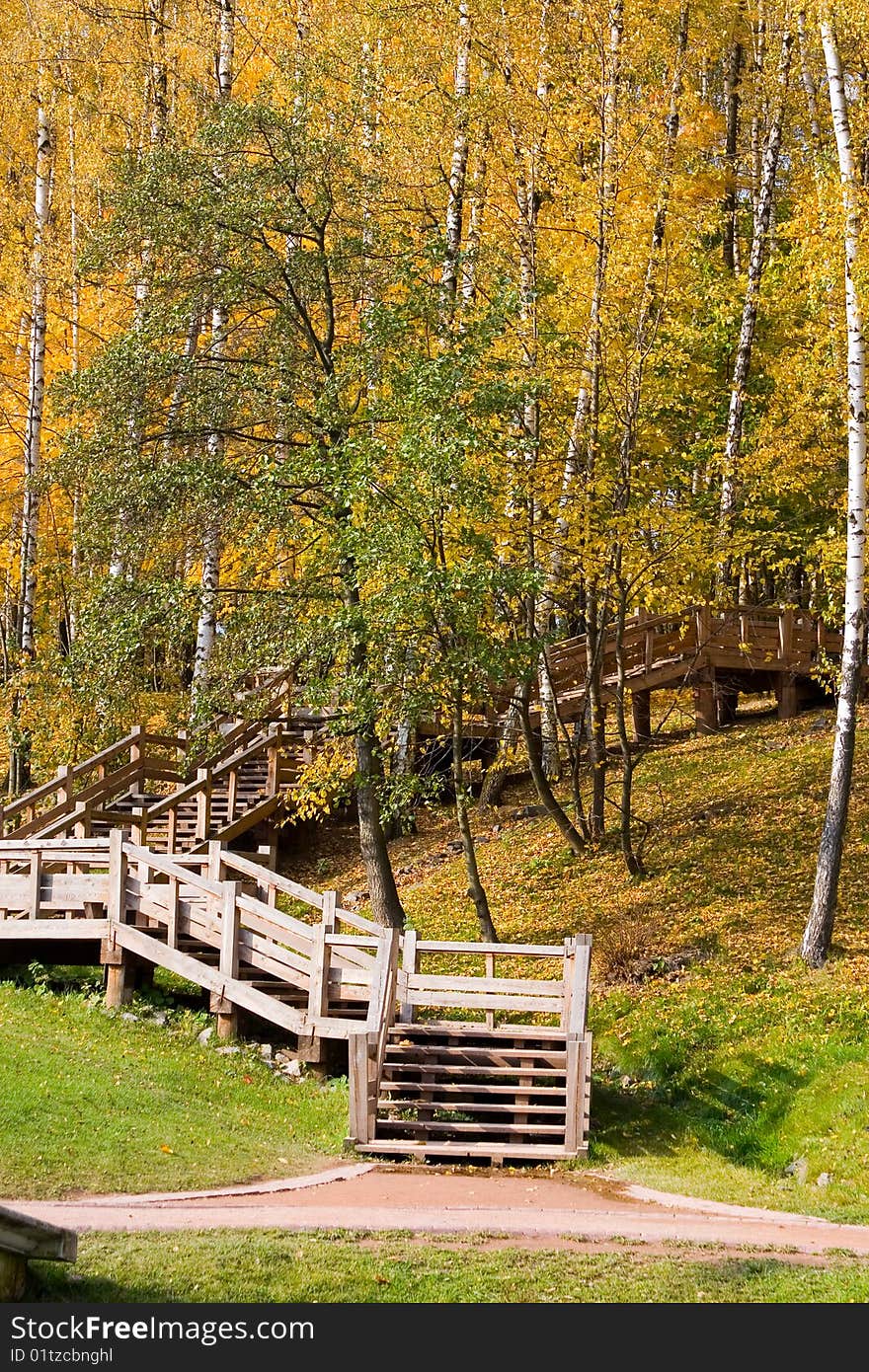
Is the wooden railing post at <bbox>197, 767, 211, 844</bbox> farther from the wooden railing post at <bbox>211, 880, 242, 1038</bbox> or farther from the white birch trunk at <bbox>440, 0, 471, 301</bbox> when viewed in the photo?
the white birch trunk at <bbox>440, 0, 471, 301</bbox>

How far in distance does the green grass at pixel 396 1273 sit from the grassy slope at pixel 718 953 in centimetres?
281

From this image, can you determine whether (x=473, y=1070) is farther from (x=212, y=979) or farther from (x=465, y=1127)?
(x=212, y=979)

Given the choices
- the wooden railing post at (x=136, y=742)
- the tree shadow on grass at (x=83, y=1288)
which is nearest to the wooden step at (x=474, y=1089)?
the tree shadow on grass at (x=83, y=1288)

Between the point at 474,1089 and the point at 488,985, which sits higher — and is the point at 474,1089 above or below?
below

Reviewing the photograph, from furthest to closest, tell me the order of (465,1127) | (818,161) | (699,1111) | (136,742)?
(136,742) < (818,161) < (699,1111) < (465,1127)

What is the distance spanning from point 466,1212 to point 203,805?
44.2 ft

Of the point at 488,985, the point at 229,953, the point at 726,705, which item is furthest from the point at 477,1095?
the point at 726,705

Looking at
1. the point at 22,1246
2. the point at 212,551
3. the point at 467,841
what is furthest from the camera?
the point at 212,551

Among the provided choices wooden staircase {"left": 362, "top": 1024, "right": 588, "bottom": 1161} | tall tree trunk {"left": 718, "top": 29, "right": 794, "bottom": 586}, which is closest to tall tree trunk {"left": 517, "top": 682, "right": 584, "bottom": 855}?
tall tree trunk {"left": 718, "top": 29, "right": 794, "bottom": 586}

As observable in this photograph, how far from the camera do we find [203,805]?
73.6 feet

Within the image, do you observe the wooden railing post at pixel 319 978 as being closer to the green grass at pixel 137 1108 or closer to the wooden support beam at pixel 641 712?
the green grass at pixel 137 1108

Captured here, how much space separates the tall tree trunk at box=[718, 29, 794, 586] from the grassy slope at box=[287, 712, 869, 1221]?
409cm

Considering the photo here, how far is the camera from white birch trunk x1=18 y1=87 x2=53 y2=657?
24.8 meters

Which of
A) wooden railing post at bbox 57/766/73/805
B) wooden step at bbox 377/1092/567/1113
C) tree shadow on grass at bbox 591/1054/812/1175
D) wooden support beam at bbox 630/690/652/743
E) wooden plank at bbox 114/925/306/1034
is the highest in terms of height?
wooden support beam at bbox 630/690/652/743
